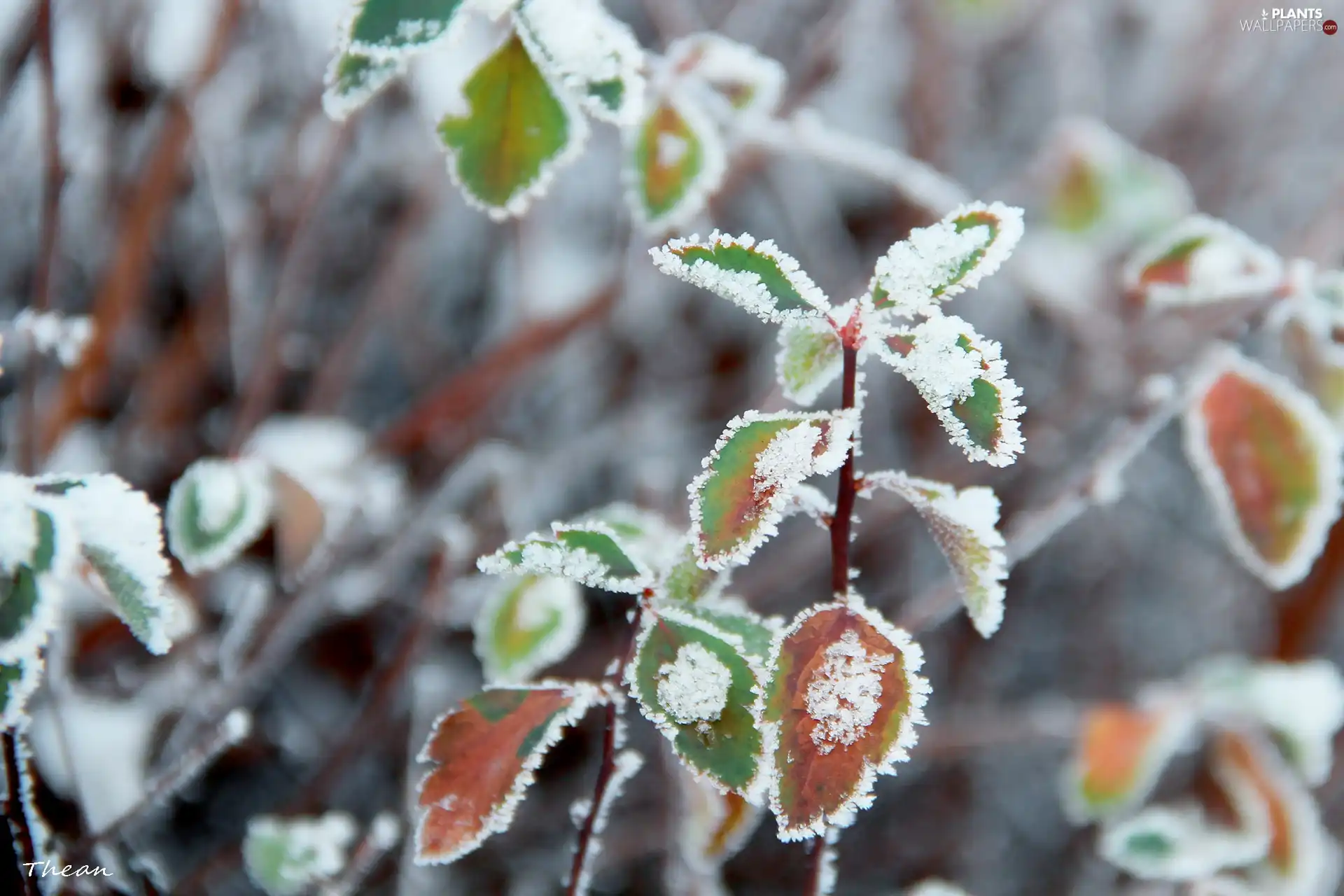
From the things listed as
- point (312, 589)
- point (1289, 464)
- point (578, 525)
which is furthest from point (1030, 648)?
point (578, 525)

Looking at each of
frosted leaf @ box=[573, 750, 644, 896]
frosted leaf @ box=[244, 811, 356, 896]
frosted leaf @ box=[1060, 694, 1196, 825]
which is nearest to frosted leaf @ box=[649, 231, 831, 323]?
frosted leaf @ box=[573, 750, 644, 896]

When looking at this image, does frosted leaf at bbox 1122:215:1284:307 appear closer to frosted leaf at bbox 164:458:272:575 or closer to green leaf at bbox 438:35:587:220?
green leaf at bbox 438:35:587:220

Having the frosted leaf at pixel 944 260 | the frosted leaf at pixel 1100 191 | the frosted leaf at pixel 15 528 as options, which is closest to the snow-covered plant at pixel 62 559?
the frosted leaf at pixel 15 528

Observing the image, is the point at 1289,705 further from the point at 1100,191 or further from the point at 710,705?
the point at 710,705

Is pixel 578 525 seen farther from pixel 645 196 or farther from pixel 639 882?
pixel 639 882

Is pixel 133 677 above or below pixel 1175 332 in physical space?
above

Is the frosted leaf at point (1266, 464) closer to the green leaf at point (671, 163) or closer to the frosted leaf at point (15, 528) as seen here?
the green leaf at point (671, 163)

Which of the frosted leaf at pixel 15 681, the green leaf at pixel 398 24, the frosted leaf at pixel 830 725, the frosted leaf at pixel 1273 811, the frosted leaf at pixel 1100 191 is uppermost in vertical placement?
the green leaf at pixel 398 24
